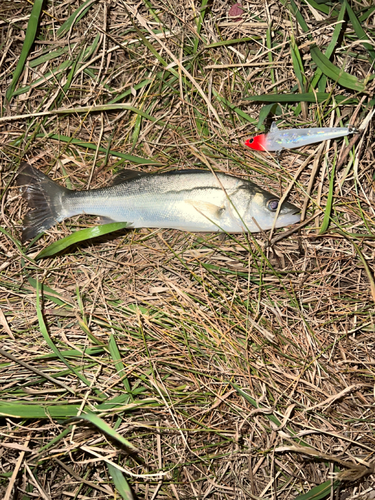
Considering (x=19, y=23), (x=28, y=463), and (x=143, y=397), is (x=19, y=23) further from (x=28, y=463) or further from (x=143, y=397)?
(x=28, y=463)

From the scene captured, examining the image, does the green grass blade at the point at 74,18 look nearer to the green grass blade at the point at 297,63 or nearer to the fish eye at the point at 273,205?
the green grass blade at the point at 297,63

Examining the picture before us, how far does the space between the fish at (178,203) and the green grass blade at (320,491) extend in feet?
6.55

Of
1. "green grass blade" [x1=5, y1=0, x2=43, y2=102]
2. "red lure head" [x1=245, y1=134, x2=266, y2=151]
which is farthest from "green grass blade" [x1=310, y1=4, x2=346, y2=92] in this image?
"green grass blade" [x1=5, y1=0, x2=43, y2=102]

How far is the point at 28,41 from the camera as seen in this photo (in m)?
3.59

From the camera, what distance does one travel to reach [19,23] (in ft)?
12.1

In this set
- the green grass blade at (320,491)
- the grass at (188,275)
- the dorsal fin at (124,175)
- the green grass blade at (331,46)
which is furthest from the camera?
the dorsal fin at (124,175)

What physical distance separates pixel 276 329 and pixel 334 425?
2.80ft

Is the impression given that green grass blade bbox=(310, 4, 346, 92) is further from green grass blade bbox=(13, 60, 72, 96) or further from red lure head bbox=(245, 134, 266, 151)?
green grass blade bbox=(13, 60, 72, 96)

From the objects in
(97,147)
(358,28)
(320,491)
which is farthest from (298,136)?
(320,491)

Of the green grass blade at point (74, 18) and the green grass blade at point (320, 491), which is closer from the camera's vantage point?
the green grass blade at point (320, 491)

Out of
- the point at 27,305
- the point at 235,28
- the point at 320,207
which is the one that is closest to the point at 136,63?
the point at 235,28

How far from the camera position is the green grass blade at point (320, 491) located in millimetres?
3024

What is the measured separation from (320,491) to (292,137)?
108 inches

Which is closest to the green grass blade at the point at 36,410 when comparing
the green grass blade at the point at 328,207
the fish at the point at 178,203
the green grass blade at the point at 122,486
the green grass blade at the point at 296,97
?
the green grass blade at the point at 122,486
